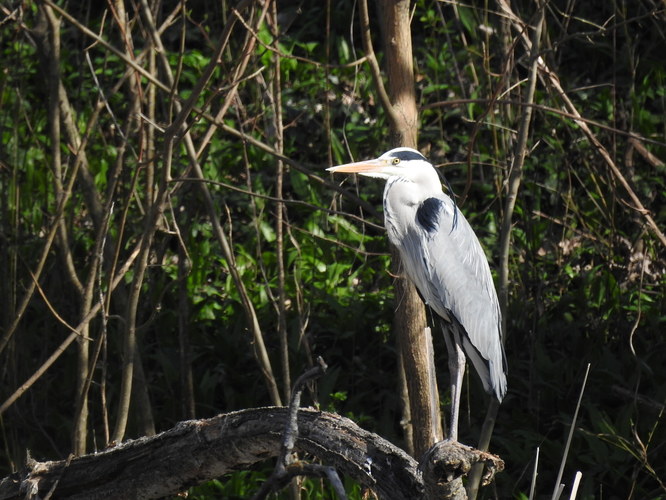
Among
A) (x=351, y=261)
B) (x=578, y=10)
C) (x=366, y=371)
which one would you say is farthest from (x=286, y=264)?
(x=578, y=10)

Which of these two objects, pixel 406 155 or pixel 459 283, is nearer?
pixel 406 155

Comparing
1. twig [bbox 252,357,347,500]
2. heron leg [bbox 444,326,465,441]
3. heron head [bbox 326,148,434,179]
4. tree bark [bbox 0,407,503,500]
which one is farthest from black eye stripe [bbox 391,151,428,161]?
twig [bbox 252,357,347,500]

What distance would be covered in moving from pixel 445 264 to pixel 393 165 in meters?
0.44

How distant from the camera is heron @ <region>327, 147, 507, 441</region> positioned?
11.1ft

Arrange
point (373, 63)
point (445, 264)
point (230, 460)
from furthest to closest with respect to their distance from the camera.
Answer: point (445, 264)
point (373, 63)
point (230, 460)

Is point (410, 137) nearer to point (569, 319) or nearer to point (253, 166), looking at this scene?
point (569, 319)

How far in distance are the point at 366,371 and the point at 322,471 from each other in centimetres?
352

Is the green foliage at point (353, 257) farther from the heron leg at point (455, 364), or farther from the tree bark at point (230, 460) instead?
the tree bark at point (230, 460)

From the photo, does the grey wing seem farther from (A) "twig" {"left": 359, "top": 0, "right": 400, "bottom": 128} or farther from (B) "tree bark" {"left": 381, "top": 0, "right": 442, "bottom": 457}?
(A) "twig" {"left": 359, "top": 0, "right": 400, "bottom": 128}

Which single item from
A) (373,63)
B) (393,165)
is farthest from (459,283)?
(373,63)

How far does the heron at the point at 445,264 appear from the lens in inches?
133

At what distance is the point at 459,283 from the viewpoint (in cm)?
346

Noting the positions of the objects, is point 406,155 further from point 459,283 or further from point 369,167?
point 459,283

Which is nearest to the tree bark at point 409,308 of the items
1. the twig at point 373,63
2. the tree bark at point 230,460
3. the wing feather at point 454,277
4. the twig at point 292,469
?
the twig at point 373,63
